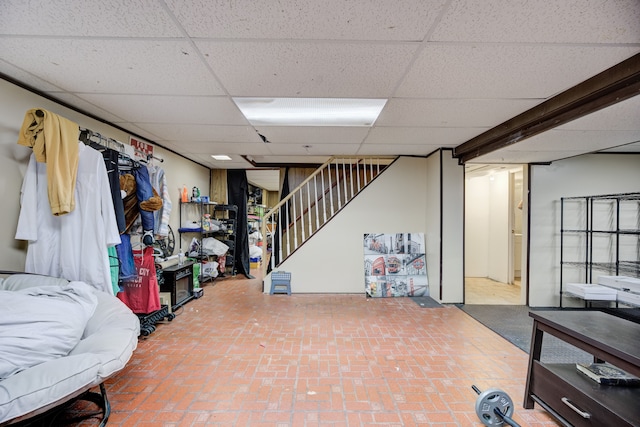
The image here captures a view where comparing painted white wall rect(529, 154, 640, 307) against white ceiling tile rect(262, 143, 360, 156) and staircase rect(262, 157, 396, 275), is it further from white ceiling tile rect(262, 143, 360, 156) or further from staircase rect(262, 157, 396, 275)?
white ceiling tile rect(262, 143, 360, 156)

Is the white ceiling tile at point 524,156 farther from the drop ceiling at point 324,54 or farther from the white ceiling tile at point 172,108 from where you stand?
the white ceiling tile at point 172,108

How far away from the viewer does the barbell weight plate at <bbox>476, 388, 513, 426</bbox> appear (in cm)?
168

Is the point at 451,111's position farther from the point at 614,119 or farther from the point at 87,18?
the point at 87,18

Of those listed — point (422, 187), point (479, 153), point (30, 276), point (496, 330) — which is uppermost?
point (479, 153)

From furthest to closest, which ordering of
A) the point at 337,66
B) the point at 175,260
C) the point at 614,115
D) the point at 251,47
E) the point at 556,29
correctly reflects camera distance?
1. the point at 175,260
2. the point at 614,115
3. the point at 337,66
4. the point at 251,47
5. the point at 556,29

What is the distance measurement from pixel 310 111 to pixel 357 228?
98.2 inches

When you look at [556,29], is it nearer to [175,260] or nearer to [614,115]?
[614,115]

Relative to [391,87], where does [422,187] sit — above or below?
below

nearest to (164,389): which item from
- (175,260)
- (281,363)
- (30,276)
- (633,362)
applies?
(281,363)

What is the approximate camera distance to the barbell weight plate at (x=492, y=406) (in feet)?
5.53

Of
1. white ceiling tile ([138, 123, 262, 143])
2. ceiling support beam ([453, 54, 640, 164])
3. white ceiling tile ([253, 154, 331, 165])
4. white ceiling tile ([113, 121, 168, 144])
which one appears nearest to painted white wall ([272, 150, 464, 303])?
white ceiling tile ([253, 154, 331, 165])

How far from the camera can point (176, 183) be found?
4531 mm

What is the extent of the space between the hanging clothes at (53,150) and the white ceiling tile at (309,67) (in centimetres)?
126

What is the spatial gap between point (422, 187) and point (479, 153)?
1235 mm
